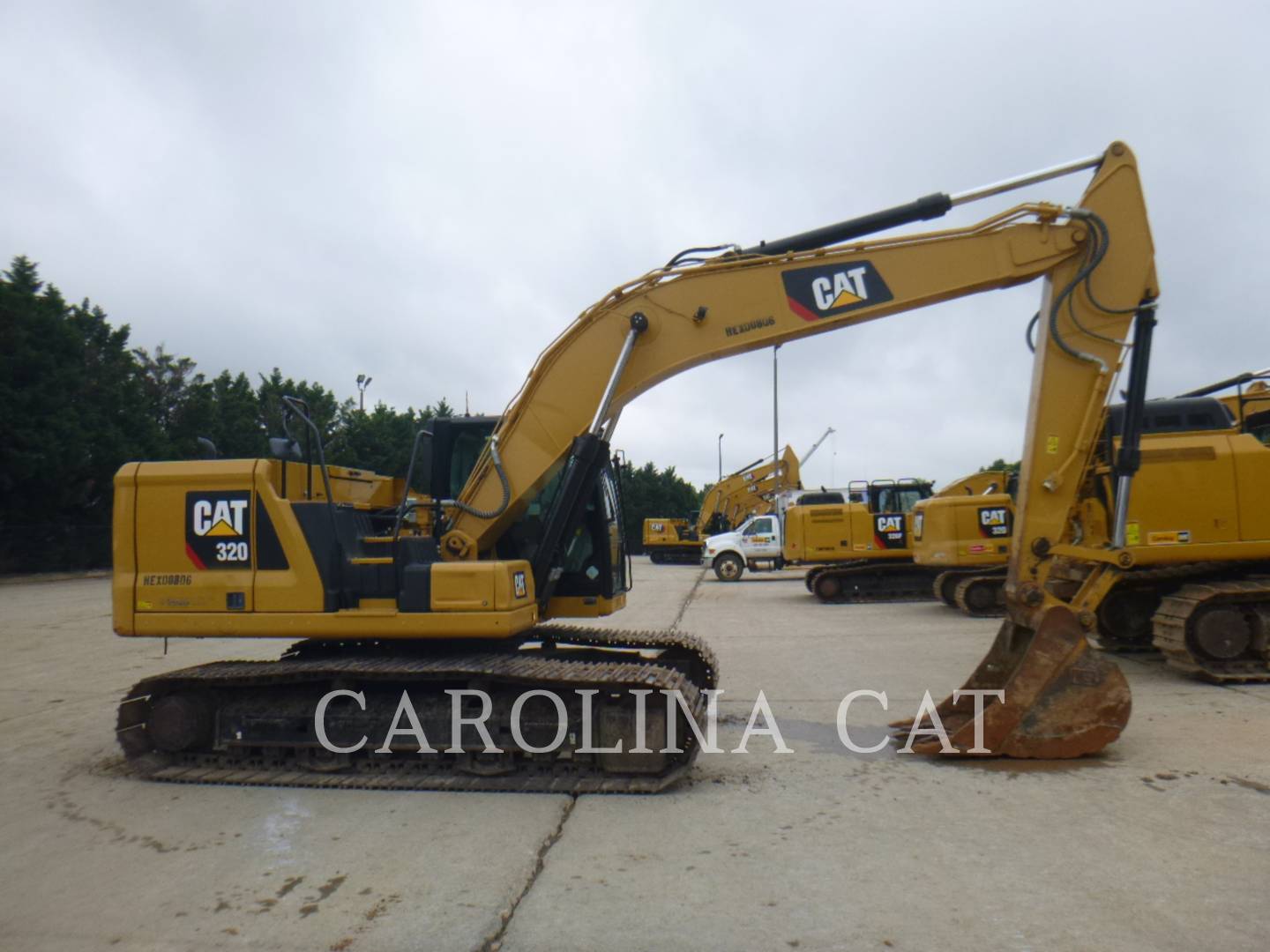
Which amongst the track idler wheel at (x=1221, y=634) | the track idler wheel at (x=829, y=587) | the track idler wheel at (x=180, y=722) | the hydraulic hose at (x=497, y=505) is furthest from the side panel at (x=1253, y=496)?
the track idler wheel at (x=829, y=587)

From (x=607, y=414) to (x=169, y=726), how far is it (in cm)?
370

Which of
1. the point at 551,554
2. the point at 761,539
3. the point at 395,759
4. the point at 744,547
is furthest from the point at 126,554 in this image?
the point at 761,539

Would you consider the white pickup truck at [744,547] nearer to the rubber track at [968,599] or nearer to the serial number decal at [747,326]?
the rubber track at [968,599]

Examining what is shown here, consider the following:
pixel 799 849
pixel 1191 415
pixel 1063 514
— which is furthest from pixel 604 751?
pixel 1191 415

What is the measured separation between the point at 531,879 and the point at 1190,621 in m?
7.54

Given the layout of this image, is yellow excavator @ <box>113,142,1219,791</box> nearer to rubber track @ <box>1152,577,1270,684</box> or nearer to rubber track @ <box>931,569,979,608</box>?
rubber track @ <box>1152,577,1270,684</box>

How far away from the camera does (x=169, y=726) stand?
6.34m

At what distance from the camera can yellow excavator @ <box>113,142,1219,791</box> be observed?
6.10 meters

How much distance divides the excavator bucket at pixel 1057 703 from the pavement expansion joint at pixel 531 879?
9.14 feet

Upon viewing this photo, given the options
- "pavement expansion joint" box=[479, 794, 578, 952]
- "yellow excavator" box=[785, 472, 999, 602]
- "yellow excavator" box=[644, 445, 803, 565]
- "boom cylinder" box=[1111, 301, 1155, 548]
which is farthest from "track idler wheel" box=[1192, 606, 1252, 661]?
"yellow excavator" box=[644, 445, 803, 565]

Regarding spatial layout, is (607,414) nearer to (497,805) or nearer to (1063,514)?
(497,805)

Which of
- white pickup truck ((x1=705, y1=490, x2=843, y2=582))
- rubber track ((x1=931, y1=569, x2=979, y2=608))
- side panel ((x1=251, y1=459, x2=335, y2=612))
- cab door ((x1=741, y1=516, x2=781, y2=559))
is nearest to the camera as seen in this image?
side panel ((x1=251, y1=459, x2=335, y2=612))

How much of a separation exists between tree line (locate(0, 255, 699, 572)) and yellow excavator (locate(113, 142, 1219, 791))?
765 inches

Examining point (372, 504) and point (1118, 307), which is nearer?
point (1118, 307)
